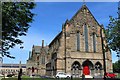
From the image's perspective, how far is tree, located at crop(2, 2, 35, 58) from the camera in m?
17.5

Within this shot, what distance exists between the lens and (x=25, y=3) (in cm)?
1948

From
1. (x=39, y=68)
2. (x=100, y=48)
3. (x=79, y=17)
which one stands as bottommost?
(x=39, y=68)

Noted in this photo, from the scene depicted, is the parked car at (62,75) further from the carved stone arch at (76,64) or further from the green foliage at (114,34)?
the green foliage at (114,34)

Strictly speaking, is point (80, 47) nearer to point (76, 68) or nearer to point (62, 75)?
point (76, 68)

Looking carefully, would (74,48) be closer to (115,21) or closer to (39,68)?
(115,21)

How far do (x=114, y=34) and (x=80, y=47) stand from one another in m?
25.2

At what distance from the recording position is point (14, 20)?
723 inches

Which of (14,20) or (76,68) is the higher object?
(14,20)

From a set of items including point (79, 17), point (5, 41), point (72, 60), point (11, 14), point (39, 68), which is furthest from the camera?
point (39, 68)

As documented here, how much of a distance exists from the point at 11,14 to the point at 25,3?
6.65ft

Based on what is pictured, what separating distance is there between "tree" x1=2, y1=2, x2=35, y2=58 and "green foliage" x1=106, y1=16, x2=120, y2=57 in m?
18.3

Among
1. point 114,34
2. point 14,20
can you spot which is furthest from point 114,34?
point 14,20

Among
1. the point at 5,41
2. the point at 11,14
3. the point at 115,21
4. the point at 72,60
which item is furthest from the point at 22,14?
the point at 72,60

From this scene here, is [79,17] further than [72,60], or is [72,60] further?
[79,17]
